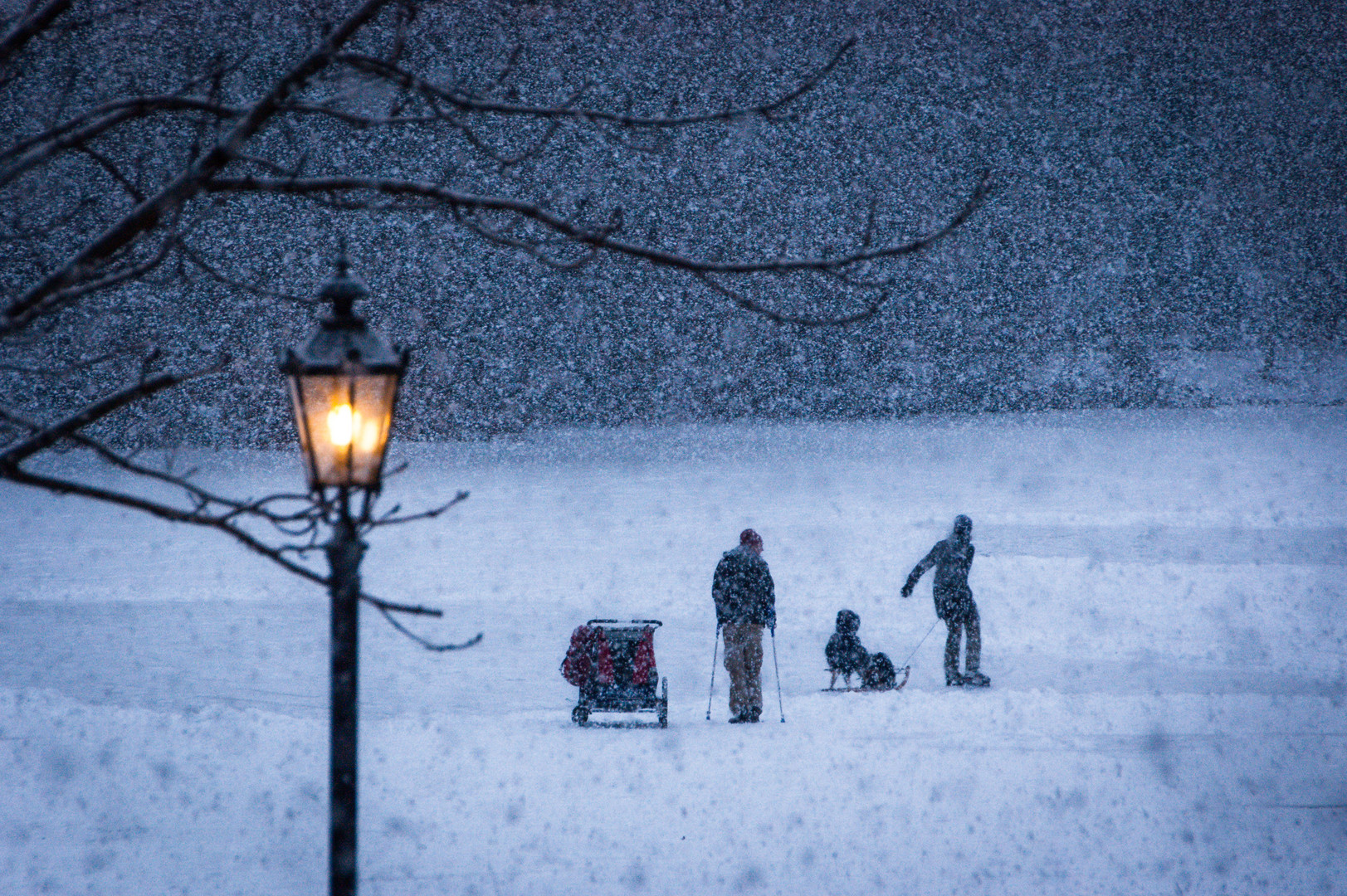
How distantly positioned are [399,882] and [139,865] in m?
1.32

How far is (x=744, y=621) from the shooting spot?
8.52 m

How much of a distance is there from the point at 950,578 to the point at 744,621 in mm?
2364

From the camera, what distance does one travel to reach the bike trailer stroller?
27.1ft

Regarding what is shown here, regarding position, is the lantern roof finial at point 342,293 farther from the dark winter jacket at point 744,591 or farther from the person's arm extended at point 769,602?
the person's arm extended at point 769,602

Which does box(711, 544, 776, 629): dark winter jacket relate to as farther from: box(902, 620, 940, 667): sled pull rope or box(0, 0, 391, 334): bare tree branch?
box(0, 0, 391, 334): bare tree branch

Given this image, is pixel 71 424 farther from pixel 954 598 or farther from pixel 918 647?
pixel 918 647

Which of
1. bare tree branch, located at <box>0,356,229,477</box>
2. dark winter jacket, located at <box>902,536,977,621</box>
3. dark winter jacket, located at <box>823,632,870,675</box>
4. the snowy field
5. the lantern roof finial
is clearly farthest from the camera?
dark winter jacket, located at <box>902,536,977,621</box>

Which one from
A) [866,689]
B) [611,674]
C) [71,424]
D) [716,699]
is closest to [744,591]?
[611,674]

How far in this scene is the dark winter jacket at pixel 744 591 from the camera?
336 inches

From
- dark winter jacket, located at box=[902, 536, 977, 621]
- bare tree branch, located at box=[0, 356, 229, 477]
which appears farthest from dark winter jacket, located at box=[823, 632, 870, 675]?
bare tree branch, located at box=[0, 356, 229, 477]

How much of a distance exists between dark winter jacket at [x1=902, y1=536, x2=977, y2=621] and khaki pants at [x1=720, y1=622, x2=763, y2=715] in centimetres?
192

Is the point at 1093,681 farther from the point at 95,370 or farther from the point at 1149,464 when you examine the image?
the point at 95,370

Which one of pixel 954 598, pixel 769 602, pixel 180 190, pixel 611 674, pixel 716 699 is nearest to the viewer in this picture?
pixel 180 190

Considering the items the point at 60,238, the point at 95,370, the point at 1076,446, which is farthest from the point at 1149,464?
the point at 60,238
